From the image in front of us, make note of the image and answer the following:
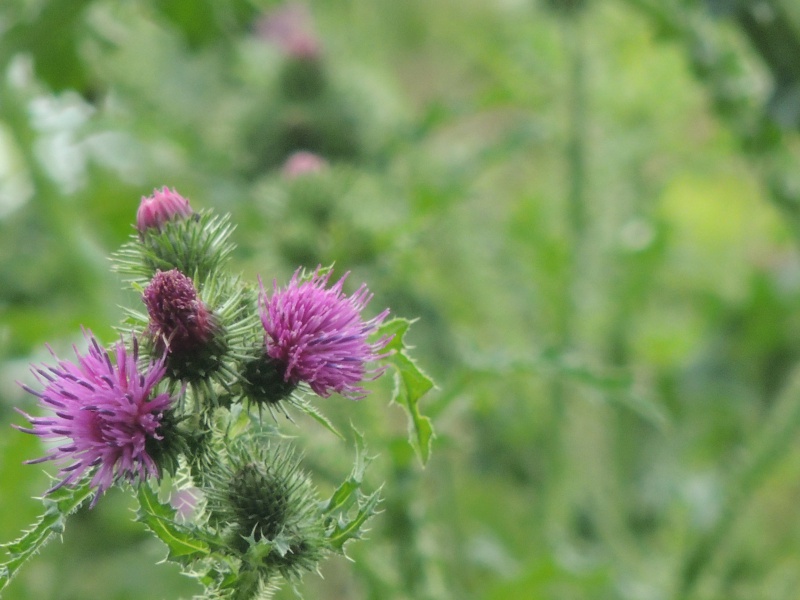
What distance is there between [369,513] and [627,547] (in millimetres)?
1844

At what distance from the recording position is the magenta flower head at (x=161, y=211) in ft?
3.89

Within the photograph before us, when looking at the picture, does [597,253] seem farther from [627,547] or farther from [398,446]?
[398,446]

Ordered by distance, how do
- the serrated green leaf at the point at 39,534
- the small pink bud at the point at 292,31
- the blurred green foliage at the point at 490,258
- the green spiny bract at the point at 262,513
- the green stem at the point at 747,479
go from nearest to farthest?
the serrated green leaf at the point at 39,534 → the green spiny bract at the point at 262,513 → the blurred green foliage at the point at 490,258 → the green stem at the point at 747,479 → the small pink bud at the point at 292,31

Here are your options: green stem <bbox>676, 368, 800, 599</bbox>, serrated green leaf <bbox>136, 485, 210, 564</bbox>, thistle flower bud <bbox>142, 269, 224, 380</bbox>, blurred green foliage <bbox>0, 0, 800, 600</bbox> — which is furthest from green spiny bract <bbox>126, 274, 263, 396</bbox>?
green stem <bbox>676, 368, 800, 599</bbox>

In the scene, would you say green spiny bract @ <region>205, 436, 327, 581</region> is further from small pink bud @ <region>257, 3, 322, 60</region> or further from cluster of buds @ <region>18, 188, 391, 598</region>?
small pink bud @ <region>257, 3, 322, 60</region>

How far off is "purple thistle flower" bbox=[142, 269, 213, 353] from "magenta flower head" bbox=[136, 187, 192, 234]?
135 millimetres

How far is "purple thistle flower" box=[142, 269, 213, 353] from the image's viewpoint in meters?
1.05

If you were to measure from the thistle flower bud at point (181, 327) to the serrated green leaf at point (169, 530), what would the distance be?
5.2 inches

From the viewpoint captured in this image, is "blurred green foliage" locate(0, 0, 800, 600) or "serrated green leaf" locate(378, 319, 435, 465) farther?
"blurred green foliage" locate(0, 0, 800, 600)

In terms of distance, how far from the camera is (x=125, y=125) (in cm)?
237

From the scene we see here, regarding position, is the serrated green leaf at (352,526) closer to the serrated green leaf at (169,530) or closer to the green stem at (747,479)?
the serrated green leaf at (169,530)

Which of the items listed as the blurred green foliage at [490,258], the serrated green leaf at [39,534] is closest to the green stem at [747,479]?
the blurred green foliage at [490,258]

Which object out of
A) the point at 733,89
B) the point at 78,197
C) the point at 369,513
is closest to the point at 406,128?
the point at 733,89

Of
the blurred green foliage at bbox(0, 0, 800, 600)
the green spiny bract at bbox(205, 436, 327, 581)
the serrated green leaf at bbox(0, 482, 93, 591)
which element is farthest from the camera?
A: the blurred green foliage at bbox(0, 0, 800, 600)
